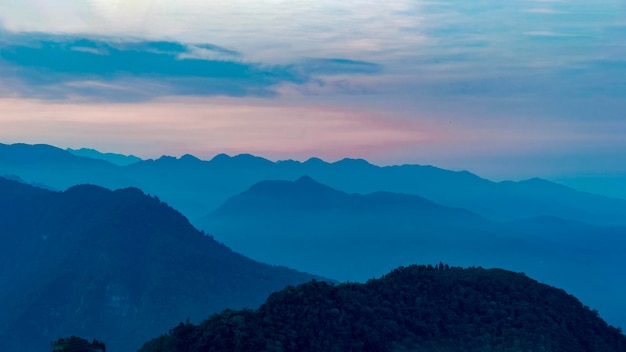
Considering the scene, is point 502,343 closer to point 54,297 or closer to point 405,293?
point 405,293

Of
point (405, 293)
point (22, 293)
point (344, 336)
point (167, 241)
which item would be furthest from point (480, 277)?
point (22, 293)

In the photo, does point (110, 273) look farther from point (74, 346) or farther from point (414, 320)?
point (74, 346)

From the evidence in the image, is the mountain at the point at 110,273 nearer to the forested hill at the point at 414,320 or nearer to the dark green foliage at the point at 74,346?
the forested hill at the point at 414,320

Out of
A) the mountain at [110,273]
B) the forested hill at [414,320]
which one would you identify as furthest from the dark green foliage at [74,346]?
the mountain at [110,273]

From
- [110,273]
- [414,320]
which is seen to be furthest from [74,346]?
[110,273]

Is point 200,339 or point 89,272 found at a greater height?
point 200,339
